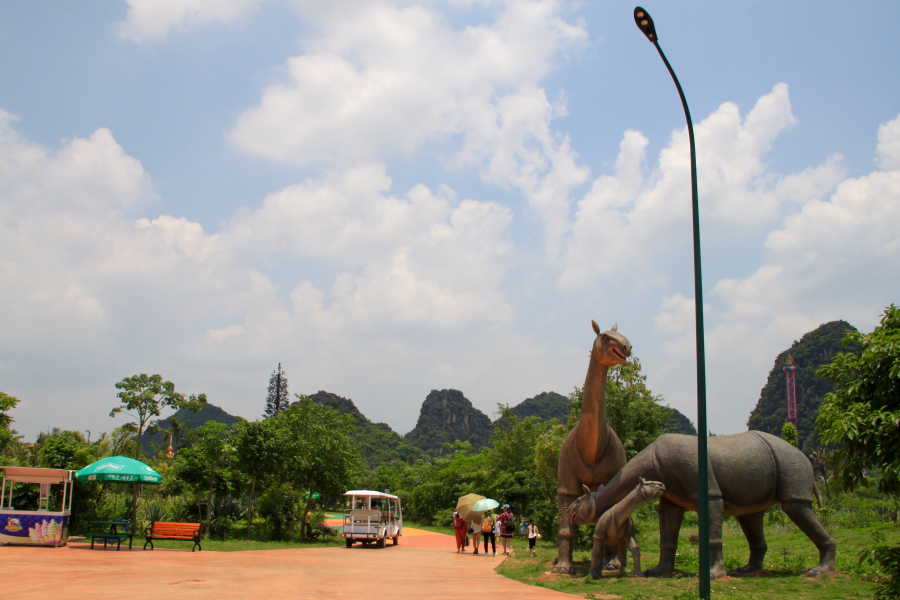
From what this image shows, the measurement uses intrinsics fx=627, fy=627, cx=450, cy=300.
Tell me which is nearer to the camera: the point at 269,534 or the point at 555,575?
the point at 555,575

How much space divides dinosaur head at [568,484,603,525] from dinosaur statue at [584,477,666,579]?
0.55 metres

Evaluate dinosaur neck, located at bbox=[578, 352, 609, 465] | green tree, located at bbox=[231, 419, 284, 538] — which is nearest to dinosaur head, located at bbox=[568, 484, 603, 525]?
dinosaur neck, located at bbox=[578, 352, 609, 465]

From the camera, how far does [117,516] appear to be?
22.5 metres

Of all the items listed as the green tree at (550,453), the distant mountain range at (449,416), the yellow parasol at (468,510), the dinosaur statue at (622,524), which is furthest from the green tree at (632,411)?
the distant mountain range at (449,416)

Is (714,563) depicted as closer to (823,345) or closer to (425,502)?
(425,502)

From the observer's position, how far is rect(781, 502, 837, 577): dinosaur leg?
12080 millimetres

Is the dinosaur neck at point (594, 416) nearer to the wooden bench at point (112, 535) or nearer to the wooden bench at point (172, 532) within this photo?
the wooden bench at point (172, 532)

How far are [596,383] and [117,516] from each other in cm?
1838

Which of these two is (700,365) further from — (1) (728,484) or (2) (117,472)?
(2) (117,472)

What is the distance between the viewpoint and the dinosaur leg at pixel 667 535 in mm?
12750

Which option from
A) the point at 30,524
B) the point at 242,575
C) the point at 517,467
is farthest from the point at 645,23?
the point at 517,467

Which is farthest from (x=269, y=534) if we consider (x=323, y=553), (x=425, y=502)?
(x=425, y=502)

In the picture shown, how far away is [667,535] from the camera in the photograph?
13.1 metres

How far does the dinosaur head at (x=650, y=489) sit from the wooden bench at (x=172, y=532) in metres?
13.5
